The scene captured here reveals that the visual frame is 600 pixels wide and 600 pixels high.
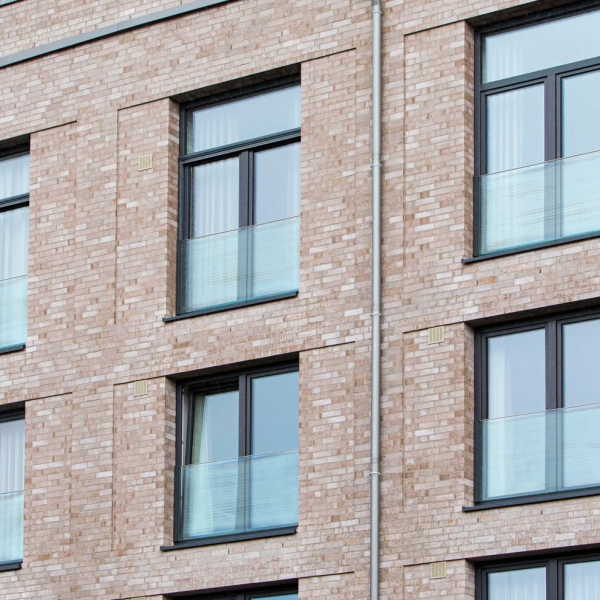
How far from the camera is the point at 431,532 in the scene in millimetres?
24125

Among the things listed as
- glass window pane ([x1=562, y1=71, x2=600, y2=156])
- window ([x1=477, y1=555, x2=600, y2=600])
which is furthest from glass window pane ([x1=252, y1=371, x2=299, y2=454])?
glass window pane ([x1=562, y1=71, x2=600, y2=156])

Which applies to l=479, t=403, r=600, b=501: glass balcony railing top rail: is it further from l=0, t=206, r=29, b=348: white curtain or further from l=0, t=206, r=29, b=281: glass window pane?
l=0, t=206, r=29, b=281: glass window pane

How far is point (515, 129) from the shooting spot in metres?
25.6

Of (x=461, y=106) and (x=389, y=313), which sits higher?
(x=461, y=106)

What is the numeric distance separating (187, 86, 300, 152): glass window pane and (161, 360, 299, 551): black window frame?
3339 millimetres

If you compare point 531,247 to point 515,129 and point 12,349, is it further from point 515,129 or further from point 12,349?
point 12,349

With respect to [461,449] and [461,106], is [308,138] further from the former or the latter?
[461,449]

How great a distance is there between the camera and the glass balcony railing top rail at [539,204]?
2469 centimetres

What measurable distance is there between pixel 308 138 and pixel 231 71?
1700 mm

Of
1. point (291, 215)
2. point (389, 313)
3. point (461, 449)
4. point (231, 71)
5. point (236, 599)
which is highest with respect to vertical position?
point (231, 71)

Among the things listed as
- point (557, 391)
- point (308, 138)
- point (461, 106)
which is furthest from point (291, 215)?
point (557, 391)

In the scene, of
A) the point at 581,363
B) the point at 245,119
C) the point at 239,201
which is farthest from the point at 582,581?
the point at 245,119

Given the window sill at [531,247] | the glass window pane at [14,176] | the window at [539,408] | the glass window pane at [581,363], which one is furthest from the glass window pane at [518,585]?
the glass window pane at [14,176]

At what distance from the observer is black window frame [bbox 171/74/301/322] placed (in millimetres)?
27391
